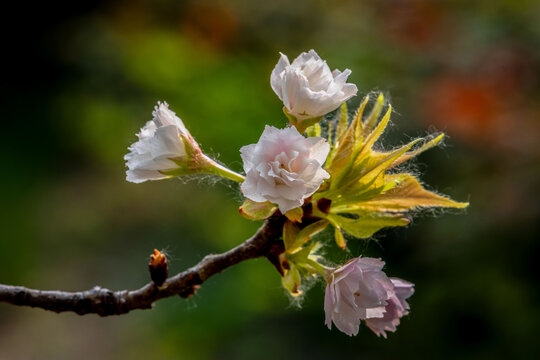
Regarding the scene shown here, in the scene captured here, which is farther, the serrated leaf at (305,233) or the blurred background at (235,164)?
the blurred background at (235,164)

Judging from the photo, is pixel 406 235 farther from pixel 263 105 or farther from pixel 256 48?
pixel 256 48

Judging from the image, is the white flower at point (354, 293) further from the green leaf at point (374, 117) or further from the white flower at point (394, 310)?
the green leaf at point (374, 117)

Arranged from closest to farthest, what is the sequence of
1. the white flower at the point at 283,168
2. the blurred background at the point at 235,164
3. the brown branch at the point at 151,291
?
the white flower at the point at 283,168
the brown branch at the point at 151,291
the blurred background at the point at 235,164

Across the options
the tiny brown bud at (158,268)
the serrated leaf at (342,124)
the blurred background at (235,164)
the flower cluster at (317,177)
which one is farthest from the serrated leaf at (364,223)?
the blurred background at (235,164)

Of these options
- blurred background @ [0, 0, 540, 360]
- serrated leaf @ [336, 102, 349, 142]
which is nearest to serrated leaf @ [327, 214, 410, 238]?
serrated leaf @ [336, 102, 349, 142]

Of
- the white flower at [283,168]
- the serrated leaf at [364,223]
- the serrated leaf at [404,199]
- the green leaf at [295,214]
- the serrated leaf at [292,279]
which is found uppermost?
the white flower at [283,168]

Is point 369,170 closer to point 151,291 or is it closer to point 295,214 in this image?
point 295,214
